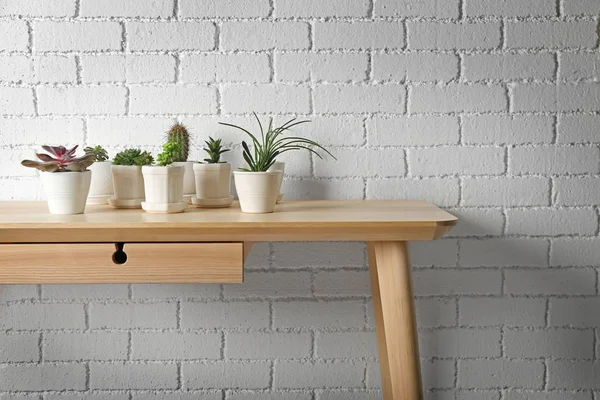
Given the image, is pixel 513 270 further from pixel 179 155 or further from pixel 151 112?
pixel 151 112

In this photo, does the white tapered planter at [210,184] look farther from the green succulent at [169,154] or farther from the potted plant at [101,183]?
the potted plant at [101,183]

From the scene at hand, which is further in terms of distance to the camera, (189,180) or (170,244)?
(189,180)

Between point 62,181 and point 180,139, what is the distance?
0.30m

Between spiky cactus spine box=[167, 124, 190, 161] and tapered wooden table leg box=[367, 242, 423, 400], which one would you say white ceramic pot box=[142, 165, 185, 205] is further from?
tapered wooden table leg box=[367, 242, 423, 400]

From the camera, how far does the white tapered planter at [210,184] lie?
4.55 feet

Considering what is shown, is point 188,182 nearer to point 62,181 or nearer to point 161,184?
point 161,184

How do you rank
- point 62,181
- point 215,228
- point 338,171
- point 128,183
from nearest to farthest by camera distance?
point 215,228 < point 62,181 < point 128,183 < point 338,171

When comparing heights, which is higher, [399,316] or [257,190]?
[257,190]

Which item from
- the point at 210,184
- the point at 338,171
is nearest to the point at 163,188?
the point at 210,184

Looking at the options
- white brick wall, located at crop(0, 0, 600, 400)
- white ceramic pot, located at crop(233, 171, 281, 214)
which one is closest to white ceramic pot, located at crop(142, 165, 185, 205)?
white ceramic pot, located at crop(233, 171, 281, 214)

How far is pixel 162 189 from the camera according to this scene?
1.27 meters

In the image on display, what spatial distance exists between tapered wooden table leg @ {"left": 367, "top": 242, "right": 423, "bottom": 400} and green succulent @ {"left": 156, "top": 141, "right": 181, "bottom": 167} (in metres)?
0.47

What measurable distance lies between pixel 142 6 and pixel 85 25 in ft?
0.49

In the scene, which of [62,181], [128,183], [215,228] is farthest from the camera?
[128,183]
